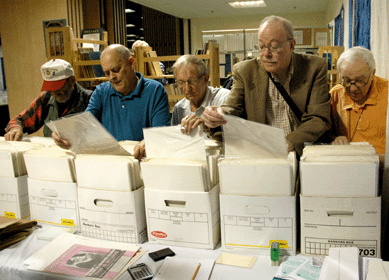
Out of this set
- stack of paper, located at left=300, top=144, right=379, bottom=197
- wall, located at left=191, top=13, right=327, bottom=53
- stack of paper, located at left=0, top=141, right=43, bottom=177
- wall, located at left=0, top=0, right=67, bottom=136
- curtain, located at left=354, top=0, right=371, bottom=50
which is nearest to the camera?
stack of paper, located at left=300, top=144, right=379, bottom=197

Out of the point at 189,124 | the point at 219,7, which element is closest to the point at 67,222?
the point at 189,124

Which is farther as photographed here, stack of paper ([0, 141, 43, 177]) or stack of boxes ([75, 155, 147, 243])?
stack of paper ([0, 141, 43, 177])

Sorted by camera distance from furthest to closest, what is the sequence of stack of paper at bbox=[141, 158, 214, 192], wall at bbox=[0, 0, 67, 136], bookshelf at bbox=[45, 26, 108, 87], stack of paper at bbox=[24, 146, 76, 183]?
wall at bbox=[0, 0, 67, 136]
bookshelf at bbox=[45, 26, 108, 87]
stack of paper at bbox=[24, 146, 76, 183]
stack of paper at bbox=[141, 158, 214, 192]

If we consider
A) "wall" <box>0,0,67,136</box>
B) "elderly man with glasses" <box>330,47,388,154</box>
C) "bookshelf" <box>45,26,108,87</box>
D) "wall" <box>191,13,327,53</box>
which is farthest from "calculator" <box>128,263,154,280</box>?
"wall" <box>191,13,327,53</box>

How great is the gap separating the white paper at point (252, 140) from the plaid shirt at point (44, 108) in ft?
4.94

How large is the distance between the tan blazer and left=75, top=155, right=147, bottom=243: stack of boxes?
645 millimetres

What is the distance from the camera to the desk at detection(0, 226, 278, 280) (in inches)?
45.2

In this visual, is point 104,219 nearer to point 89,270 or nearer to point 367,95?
point 89,270

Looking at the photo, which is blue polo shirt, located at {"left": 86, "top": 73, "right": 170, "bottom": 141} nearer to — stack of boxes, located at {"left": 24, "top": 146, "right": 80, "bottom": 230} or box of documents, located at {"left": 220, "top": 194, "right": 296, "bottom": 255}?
stack of boxes, located at {"left": 24, "top": 146, "right": 80, "bottom": 230}

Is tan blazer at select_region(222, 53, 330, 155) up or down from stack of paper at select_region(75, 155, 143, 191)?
up

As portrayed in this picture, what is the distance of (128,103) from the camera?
2184 millimetres

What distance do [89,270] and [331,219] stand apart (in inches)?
32.1

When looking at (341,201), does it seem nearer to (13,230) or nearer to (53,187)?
(53,187)

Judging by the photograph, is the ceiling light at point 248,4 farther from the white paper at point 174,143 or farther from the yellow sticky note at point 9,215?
the yellow sticky note at point 9,215
